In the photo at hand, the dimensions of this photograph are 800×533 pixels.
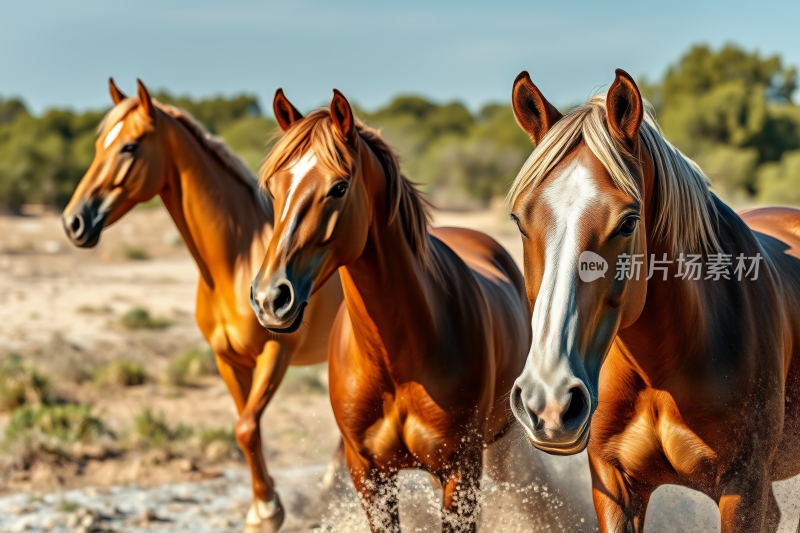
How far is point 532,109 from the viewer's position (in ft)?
7.58

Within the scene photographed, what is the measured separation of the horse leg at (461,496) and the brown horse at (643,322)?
2.10 feet

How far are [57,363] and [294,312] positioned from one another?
6.55 meters

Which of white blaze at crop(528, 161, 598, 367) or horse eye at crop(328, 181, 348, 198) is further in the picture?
horse eye at crop(328, 181, 348, 198)

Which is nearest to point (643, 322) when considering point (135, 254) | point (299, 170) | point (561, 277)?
point (561, 277)

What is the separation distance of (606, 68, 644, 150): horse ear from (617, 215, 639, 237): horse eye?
0.26 m

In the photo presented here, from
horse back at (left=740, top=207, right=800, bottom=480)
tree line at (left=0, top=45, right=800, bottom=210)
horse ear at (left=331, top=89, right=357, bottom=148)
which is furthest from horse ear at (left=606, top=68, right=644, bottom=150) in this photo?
tree line at (left=0, top=45, right=800, bottom=210)

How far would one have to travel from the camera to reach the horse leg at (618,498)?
96.3 inches

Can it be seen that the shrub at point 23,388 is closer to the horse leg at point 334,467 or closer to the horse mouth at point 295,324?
the horse leg at point 334,467

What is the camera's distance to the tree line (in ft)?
80.4

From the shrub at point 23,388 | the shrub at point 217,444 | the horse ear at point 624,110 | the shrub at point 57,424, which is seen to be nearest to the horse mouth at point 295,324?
the horse ear at point 624,110

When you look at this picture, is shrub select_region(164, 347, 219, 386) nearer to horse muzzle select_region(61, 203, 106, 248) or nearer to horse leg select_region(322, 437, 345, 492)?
horse leg select_region(322, 437, 345, 492)

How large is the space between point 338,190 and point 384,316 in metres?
0.56

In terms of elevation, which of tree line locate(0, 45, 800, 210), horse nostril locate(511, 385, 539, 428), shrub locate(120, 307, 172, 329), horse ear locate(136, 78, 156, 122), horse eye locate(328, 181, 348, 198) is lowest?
shrub locate(120, 307, 172, 329)

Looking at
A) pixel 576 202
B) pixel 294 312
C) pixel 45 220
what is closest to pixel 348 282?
pixel 294 312
